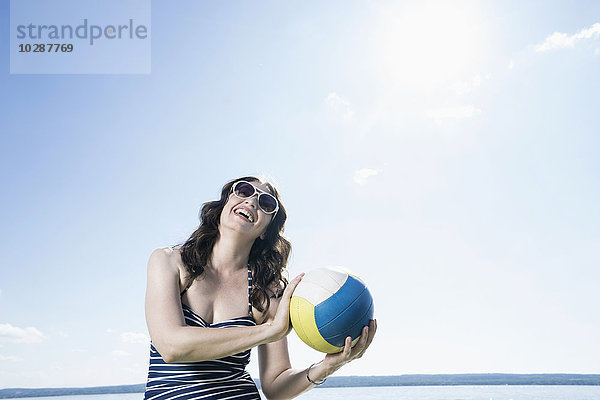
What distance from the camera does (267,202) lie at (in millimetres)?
3967

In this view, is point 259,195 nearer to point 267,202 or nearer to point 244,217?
point 267,202

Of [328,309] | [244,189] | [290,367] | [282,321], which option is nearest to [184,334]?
[282,321]

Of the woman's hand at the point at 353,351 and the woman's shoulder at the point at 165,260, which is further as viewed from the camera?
the woman's hand at the point at 353,351

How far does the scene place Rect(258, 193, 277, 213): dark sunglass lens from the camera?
154 inches

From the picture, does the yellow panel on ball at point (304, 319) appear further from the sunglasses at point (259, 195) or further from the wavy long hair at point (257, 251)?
the sunglasses at point (259, 195)

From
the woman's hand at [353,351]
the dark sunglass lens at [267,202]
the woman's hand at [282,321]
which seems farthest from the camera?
the dark sunglass lens at [267,202]

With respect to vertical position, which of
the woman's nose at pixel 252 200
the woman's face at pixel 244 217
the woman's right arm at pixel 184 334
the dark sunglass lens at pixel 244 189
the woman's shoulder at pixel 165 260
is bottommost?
the woman's right arm at pixel 184 334

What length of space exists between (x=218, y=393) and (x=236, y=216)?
1187 mm

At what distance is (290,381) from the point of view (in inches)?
149

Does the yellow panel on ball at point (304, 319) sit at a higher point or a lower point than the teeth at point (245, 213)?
lower

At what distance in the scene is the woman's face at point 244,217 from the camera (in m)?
3.76

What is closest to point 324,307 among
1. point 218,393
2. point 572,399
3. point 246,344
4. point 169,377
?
point 246,344

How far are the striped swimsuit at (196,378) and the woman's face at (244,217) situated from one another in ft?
2.17

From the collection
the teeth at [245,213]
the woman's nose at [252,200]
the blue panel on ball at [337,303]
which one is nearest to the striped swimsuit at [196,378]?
the blue panel on ball at [337,303]
